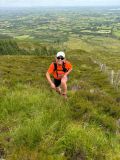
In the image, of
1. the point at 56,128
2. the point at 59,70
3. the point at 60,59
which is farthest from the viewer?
the point at 59,70

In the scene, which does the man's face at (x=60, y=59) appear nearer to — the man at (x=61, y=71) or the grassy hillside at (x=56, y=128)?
the man at (x=61, y=71)

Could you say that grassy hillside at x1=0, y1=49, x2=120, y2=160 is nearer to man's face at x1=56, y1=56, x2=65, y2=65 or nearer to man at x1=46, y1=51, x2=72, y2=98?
man at x1=46, y1=51, x2=72, y2=98

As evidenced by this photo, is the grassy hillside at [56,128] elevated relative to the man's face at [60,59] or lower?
lower

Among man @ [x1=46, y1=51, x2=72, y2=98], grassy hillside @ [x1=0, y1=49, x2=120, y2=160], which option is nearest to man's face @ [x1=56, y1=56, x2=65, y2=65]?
man @ [x1=46, y1=51, x2=72, y2=98]

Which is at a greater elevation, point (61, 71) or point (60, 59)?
point (60, 59)

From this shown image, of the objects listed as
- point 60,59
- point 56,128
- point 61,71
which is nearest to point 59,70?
point 61,71

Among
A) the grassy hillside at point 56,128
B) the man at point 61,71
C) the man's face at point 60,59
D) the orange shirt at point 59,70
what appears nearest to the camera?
the grassy hillside at point 56,128

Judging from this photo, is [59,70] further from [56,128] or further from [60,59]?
[56,128]

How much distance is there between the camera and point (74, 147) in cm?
653

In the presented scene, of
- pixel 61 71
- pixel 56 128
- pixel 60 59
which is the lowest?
pixel 56 128

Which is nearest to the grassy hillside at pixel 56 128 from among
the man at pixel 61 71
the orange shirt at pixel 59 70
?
the man at pixel 61 71

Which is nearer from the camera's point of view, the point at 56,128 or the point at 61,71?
the point at 56,128

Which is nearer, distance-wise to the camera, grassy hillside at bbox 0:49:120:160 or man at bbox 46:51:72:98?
grassy hillside at bbox 0:49:120:160

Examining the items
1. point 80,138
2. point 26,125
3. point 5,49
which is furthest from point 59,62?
point 5,49
